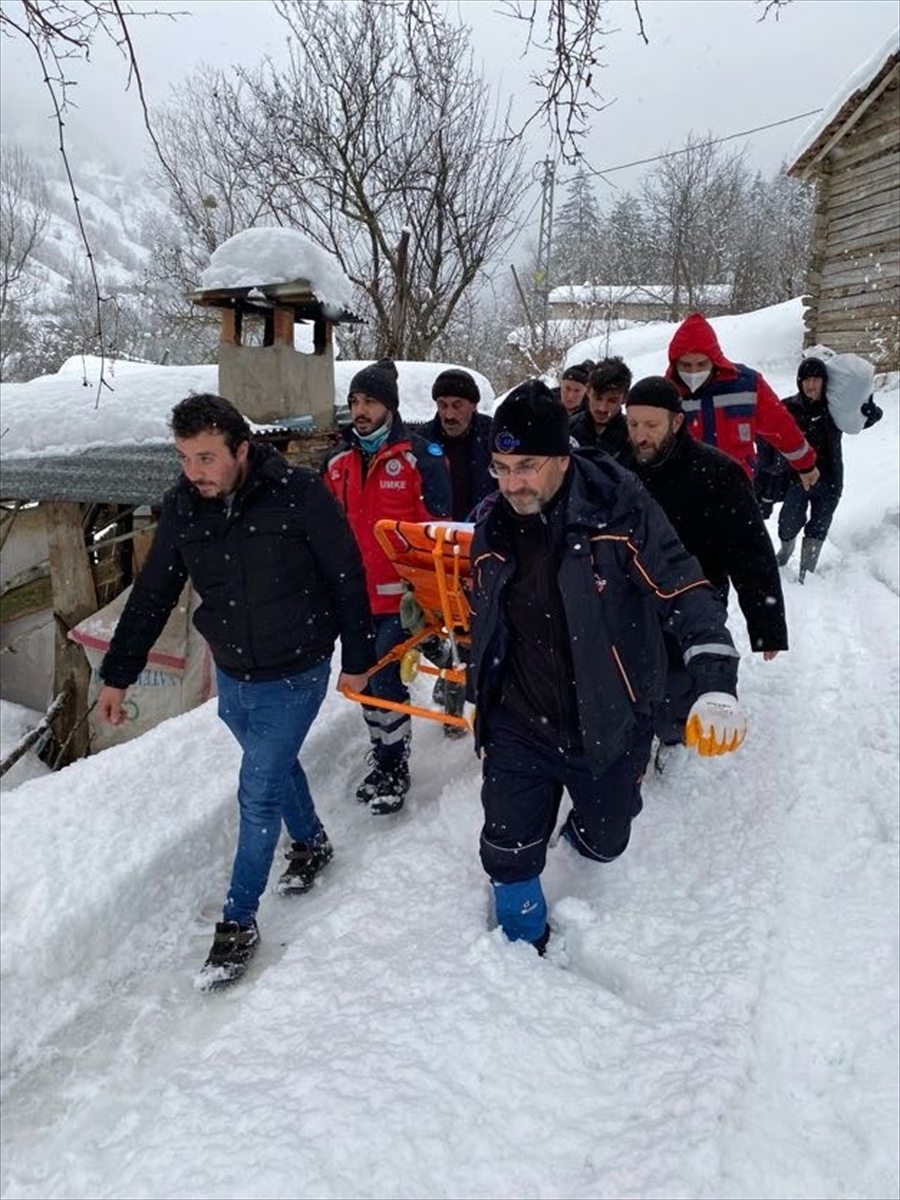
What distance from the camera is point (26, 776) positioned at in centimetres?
618

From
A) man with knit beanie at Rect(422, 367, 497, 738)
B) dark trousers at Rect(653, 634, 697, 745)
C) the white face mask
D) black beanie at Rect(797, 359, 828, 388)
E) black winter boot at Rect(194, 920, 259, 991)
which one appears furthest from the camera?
black beanie at Rect(797, 359, 828, 388)

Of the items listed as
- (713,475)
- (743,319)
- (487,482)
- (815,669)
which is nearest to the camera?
(713,475)

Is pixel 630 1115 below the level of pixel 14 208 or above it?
below

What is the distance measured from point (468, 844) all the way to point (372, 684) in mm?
922

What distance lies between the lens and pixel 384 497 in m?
3.65

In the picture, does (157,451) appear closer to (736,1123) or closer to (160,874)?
(160,874)

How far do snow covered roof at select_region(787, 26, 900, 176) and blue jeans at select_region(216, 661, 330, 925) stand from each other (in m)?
14.6

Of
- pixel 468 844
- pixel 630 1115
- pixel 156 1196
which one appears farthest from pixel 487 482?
pixel 156 1196

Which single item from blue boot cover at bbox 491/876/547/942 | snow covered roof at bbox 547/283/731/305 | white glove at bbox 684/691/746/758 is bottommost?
blue boot cover at bbox 491/876/547/942

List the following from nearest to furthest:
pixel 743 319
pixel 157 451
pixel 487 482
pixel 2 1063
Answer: pixel 2 1063 → pixel 487 482 → pixel 157 451 → pixel 743 319

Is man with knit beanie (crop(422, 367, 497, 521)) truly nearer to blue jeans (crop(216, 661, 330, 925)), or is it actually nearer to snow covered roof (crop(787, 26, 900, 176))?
→ blue jeans (crop(216, 661, 330, 925))

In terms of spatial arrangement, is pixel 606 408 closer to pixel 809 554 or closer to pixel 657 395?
pixel 657 395

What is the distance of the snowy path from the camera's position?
195 cm

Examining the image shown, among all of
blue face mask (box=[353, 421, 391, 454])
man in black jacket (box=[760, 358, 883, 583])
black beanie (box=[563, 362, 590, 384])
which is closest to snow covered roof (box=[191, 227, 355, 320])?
black beanie (box=[563, 362, 590, 384])
